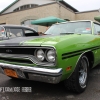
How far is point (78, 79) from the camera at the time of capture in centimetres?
264

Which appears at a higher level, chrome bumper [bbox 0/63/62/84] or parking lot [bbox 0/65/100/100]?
chrome bumper [bbox 0/63/62/84]

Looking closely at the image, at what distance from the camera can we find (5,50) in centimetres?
279

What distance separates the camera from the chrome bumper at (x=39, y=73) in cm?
218

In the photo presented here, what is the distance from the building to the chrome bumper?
38.5ft

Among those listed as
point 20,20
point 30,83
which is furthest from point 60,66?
point 20,20

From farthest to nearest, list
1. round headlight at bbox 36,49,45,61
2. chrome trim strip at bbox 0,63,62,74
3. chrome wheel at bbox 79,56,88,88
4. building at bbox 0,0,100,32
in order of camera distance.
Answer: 1. building at bbox 0,0,100,32
2. chrome wheel at bbox 79,56,88,88
3. round headlight at bbox 36,49,45,61
4. chrome trim strip at bbox 0,63,62,74

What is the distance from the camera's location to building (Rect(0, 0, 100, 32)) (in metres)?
13.8

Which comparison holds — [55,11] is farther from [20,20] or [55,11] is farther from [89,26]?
[89,26]

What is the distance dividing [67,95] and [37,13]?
1304 cm

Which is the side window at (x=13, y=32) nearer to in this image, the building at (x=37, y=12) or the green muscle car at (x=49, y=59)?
the green muscle car at (x=49, y=59)

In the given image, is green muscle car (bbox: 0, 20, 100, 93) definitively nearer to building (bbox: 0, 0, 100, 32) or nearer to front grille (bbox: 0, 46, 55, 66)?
front grille (bbox: 0, 46, 55, 66)

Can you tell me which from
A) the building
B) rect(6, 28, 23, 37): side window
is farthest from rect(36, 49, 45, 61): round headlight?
the building

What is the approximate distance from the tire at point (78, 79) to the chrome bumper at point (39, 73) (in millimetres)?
410

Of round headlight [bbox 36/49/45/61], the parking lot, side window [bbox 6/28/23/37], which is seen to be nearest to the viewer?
round headlight [bbox 36/49/45/61]
